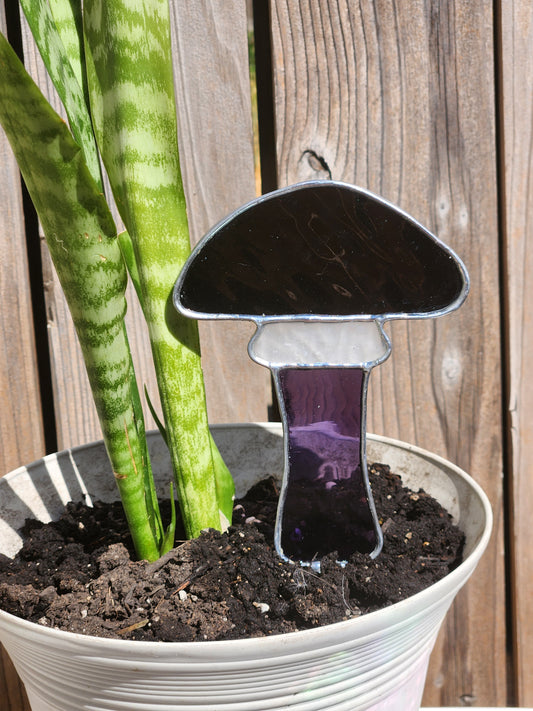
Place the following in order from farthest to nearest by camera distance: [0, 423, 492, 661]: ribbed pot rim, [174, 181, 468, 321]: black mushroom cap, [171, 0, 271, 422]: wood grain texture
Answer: [171, 0, 271, 422]: wood grain texture → [174, 181, 468, 321]: black mushroom cap → [0, 423, 492, 661]: ribbed pot rim

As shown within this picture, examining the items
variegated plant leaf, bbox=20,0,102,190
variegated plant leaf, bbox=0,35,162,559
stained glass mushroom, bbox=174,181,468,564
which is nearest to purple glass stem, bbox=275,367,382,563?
stained glass mushroom, bbox=174,181,468,564

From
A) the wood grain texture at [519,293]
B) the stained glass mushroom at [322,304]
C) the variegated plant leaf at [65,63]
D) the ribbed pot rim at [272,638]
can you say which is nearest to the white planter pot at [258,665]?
the ribbed pot rim at [272,638]

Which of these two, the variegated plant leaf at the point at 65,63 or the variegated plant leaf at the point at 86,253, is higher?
the variegated plant leaf at the point at 65,63

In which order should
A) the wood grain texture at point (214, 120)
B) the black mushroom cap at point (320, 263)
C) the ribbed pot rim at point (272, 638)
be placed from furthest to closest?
the wood grain texture at point (214, 120)
the black mushroom cap at point (320, 263)
the ribbed pot rim at point (272, 638)

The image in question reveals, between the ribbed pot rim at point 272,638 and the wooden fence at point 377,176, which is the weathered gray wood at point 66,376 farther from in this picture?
the ribbed pot rim at point 272,638

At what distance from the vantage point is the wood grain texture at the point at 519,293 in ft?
2.95

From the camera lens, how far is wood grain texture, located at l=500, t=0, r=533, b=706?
90cm

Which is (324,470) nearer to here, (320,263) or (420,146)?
(320,263)

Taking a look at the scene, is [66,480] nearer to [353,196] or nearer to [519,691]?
[353,196]

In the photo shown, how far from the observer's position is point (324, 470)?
0.56 meters

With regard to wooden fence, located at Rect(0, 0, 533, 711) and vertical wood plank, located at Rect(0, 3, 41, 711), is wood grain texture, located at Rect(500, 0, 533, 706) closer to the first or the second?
wooden fence, located at Rect(0, 0, 533, 711)

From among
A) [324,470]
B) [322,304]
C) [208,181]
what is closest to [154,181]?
[322,304]

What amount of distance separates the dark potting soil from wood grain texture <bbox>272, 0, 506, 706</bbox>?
0.42 meters

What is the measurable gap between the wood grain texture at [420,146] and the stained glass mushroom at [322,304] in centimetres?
43
